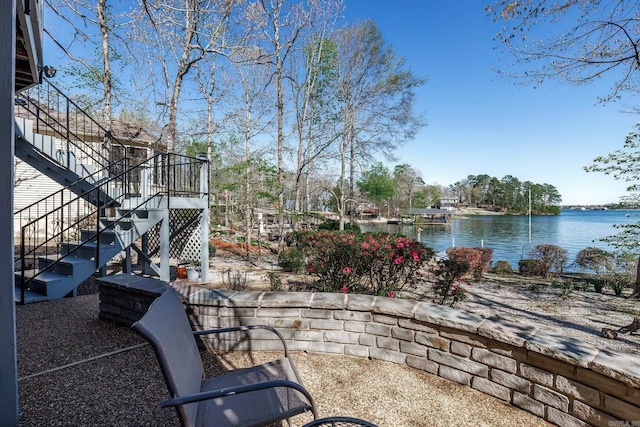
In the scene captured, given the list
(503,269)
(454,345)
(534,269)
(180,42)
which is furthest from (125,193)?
(534,269)

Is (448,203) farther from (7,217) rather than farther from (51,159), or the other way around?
(7,217)

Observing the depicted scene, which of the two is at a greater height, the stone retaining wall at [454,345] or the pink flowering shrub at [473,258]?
the stone retaining wall at [454,345]

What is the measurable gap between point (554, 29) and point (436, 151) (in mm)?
19907

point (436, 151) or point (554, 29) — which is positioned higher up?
point (436, 151)

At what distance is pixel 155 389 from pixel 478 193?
305 ft

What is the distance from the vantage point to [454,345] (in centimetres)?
245

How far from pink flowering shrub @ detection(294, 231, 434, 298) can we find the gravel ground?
2098mm

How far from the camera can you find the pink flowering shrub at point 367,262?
4.73 m

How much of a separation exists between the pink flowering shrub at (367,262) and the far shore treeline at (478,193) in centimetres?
3147

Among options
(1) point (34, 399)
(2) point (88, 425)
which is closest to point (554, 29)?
(2) point (88, 425)

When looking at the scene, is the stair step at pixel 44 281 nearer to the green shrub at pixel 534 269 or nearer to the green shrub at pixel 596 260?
the green shrub at pixel 534 269

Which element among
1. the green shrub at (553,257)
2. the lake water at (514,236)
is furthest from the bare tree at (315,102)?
the green shrub at (553,257)

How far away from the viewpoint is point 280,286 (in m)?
6.22

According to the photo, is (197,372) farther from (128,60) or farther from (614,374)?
(128,60)
